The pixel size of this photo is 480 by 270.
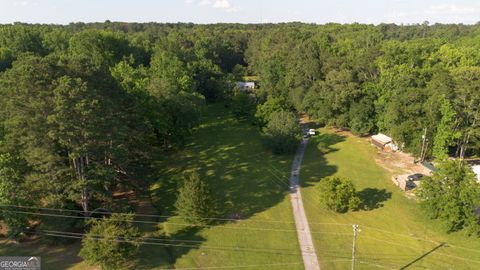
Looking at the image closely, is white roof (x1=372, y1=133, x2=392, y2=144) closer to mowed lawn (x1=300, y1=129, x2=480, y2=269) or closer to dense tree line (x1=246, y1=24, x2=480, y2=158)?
dense tree line (x1=246, y1=24, x2=480, y2=158)

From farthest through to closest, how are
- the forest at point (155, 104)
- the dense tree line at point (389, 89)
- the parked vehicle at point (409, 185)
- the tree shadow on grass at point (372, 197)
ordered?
the dense tree line at point (389, 89)
the parked vehicle at point (409, 185)
the tree shadow on grass at point (372, 197)
the forest at point (155, 104)

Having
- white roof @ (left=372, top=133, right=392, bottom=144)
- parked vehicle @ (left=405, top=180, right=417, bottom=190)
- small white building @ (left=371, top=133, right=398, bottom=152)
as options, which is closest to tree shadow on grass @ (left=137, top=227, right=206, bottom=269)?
parked vehicle @ (left=405, top=180, right=417, bottom=190)

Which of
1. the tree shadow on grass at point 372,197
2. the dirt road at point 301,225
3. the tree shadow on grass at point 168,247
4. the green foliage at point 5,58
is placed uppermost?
the green foliage at point 5,58

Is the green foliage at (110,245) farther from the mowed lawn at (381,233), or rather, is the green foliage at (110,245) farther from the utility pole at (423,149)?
the utility pole at (423,149)

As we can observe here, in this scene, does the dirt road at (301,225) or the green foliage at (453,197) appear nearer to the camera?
the dirt road at (301,225)

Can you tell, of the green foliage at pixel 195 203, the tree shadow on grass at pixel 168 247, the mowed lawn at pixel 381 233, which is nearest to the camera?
the tree shadow on grass at pixel 168 247

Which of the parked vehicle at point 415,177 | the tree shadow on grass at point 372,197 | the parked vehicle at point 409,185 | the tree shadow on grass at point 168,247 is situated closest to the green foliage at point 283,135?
the tree shadow on grass at point 372,197

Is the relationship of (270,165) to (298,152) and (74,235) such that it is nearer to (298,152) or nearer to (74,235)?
(298,152)

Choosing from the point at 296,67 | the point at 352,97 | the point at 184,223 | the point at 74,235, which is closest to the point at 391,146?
the point at 352,97

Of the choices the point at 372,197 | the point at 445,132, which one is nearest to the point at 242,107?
the point at 445,132
